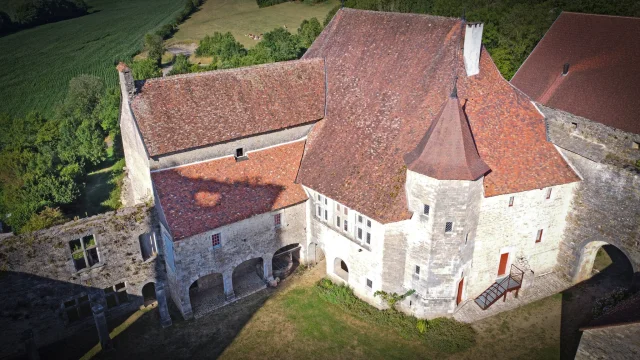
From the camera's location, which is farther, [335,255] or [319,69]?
[319,69]

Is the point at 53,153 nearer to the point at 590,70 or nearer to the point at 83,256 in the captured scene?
the point at 83,256

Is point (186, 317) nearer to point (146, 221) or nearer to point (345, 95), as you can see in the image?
point (146, 221)

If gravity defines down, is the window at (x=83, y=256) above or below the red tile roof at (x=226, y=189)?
below

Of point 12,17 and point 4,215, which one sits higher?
point 12,17

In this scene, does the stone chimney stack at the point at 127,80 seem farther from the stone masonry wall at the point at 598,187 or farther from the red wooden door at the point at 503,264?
the stone masonry wall at the point at 598,187

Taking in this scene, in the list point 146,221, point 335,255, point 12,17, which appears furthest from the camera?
point 12,17

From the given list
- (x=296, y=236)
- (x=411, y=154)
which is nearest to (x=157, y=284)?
(x=296, y=236)

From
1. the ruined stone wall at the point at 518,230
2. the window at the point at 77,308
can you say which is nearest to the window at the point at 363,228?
the ruined stone wall at the point at 518,230

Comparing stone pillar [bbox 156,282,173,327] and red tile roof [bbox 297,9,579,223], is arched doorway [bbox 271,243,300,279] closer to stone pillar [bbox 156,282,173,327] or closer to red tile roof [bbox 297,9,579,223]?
red tile roof [bbox 297,9,579,223]
